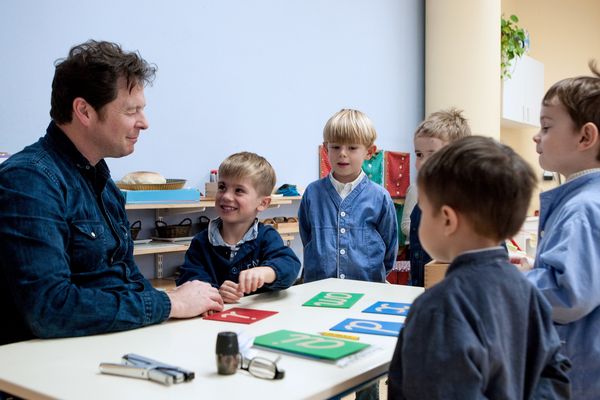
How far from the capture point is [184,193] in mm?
3203

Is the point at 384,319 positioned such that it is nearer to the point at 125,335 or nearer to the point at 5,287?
the point at 125,335

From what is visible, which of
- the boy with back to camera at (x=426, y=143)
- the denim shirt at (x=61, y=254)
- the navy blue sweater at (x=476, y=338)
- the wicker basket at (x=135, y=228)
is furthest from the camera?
the wicker basket at (x=135, y=228)

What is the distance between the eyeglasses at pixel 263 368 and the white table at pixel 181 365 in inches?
0.5

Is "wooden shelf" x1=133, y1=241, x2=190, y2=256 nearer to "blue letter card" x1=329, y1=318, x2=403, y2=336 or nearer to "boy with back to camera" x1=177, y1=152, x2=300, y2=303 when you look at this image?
"boy with back to camera" x1=177, y1=152, x2=300, y2=303

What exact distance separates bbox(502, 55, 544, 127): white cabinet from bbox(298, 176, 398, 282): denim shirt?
396cm

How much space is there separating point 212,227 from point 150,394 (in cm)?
111

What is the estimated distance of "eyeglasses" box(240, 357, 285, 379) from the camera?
1.07 m

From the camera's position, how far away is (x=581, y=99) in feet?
5.23

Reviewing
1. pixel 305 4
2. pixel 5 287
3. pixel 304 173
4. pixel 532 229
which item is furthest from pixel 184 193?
pixel 532 229

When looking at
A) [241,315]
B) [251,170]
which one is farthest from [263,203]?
[241,315]

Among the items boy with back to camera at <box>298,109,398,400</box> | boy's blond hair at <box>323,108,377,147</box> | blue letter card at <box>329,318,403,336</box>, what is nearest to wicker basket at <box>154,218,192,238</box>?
boy with back to camera at <box>298,109,398,400</box>

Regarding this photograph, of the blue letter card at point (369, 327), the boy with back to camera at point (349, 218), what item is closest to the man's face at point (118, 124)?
the blue letter card at point (369, 327)

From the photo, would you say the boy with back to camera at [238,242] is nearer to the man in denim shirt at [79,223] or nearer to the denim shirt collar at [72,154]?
the man in denim shirt at [79,223]

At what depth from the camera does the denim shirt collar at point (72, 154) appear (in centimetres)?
158
